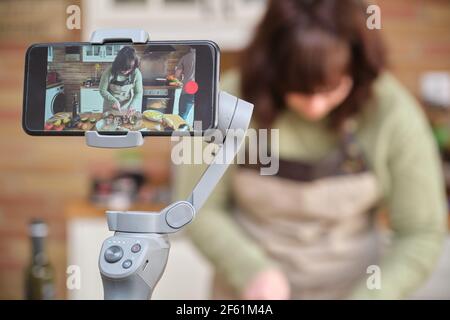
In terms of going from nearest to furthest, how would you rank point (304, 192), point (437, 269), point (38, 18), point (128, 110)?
point (128, 110)
point (304, 192)
point (437, 269)
point (38, 18)

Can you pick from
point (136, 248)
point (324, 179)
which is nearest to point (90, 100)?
point (136, 248)

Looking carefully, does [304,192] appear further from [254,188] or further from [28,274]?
[28,274]

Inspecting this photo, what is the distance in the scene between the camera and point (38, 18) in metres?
2.30

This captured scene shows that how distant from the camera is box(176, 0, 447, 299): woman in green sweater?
106cm

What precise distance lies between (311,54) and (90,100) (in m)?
0.52

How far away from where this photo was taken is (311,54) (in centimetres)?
101

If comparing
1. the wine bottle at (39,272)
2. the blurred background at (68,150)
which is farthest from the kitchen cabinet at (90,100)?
the blurred background at (68,150)

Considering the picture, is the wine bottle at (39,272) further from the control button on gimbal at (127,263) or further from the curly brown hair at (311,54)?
the curly brown hair at (311,54)

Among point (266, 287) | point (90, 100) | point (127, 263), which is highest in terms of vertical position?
point (90, 100)

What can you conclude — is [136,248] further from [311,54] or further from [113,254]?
[311,54]

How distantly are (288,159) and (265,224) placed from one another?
15cm

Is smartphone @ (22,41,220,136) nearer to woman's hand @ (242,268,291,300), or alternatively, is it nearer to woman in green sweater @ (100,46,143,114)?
woman in green sweater @ (100,46,143,114)

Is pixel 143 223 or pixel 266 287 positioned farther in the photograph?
pixel 266 287
